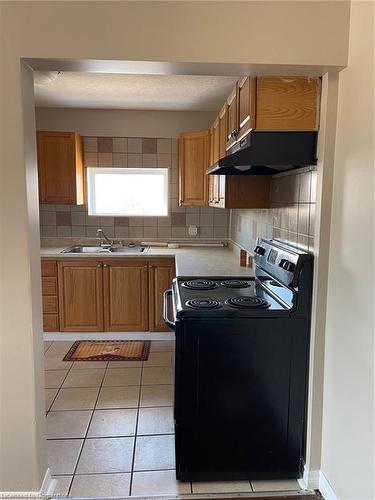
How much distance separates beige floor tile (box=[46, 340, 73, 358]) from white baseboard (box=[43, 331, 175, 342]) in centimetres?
7

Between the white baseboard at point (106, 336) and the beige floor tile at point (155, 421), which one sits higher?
the white baseboard at point (106, 336)

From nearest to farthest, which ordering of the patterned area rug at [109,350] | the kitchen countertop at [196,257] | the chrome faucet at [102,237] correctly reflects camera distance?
Answer: 1. the kitchen countertop at [196,257]
2. the patterned area rug at [109,350]
3. the chrome faucet at [102,237]

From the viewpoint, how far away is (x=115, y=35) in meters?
1.53

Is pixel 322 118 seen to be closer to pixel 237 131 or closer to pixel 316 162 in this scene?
pixel 316 162

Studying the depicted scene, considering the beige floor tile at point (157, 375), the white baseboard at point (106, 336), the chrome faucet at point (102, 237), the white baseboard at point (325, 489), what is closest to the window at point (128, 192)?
the chrome faucet at point (102, 237)

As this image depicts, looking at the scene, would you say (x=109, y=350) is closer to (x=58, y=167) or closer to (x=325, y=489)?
(x=58, y=167)

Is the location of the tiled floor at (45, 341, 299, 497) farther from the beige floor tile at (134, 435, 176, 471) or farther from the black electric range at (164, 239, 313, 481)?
the black electric range at (164, 239, 313, 481)

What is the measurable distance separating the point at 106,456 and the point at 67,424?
425 mm

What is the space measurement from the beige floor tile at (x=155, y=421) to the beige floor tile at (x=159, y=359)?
698 mm

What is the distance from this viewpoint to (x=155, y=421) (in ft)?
8.09

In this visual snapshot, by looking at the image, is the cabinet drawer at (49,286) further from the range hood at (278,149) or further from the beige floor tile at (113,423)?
the range hood at (278,149)

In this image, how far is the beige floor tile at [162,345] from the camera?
3613 mm

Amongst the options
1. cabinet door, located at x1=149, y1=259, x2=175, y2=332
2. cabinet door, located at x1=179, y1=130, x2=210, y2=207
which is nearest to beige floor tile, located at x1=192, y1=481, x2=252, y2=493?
cabinet door, located at x1=149, y1=259, x2=175, y2=332

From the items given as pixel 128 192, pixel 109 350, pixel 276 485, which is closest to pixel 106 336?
pixel 109 350
